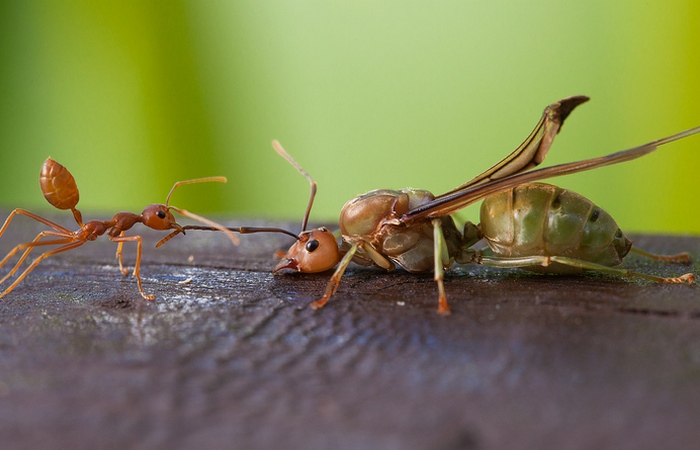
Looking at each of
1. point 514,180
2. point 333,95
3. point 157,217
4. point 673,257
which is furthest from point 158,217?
point 333,95

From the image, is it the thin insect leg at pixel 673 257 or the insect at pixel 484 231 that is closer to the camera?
the insect at pixel 484 231

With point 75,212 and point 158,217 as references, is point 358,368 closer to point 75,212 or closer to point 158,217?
point 158,217

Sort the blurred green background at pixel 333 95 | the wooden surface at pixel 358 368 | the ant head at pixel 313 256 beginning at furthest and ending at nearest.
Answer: the blurred green background at pixel 333 95 < the ant head at pixel 313 256 < the wooden surface at pixel 358 368

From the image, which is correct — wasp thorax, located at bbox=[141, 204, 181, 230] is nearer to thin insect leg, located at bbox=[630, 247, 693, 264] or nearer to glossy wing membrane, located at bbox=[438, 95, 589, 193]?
glossy wing membrane, located at bbox=[438, 95, 589, 193]

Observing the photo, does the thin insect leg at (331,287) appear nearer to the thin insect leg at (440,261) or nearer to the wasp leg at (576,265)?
the thin insect leg at (440,261)

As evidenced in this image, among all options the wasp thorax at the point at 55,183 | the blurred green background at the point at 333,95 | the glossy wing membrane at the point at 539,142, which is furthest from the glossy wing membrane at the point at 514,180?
the blurred green background at the point at 333,95

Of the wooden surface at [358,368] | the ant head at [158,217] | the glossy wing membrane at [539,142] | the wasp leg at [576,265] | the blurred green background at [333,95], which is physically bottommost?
the wooden surface at [358,368]

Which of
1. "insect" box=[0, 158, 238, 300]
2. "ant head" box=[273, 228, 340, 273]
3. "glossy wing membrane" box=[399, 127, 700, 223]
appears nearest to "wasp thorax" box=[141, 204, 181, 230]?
"insect" box=[0, 158, 238, 300]
